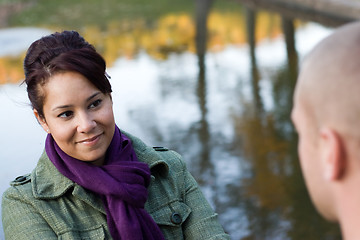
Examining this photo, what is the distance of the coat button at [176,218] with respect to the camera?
88.8 inches

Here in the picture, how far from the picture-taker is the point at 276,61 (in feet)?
31.6

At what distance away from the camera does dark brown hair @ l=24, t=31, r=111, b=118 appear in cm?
207

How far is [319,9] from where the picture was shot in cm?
1204

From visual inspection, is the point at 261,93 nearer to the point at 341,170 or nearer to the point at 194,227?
the point at 194,227

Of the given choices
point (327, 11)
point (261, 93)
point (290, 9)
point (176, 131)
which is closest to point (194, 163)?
point (176, 131)

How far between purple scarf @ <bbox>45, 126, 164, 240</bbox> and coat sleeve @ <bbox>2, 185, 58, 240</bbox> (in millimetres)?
165

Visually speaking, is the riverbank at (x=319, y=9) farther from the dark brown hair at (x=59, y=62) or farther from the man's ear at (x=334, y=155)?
the man's ear at (x=334, y=155)

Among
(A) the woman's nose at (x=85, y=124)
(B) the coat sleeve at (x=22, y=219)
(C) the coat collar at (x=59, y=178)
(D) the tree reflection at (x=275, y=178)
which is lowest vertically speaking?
(D) the tree reflection at (x=275, y=178)

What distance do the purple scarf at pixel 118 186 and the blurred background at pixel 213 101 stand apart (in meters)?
1.06

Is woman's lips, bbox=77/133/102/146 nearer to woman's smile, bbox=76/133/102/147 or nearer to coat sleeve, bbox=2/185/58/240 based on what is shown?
woman's smile, bbox=76/133/102/147

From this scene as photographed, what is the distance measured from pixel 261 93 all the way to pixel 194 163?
94.0 inches

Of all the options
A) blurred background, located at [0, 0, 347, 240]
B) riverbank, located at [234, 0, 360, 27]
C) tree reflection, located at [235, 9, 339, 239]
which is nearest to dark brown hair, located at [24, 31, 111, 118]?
blurred background, located at [0, 0, 347, 240]

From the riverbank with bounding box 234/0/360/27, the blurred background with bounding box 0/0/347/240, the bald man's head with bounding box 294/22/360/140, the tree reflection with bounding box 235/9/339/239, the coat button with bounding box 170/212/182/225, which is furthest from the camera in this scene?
the riverbank with bounding box 234/0/360/27

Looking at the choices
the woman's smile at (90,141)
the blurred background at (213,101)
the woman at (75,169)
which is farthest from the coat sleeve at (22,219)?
the blurred background at (213,101)
